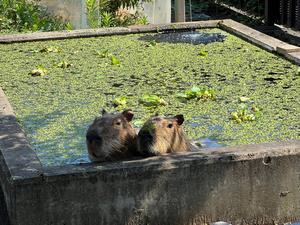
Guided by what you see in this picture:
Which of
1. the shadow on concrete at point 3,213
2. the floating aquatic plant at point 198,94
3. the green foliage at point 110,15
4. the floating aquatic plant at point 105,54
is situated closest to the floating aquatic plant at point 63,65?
the floating aquatic plant at point 105,54

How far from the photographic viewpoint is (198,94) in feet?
28.4

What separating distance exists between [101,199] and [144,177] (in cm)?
37

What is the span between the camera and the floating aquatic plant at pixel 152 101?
27.6ft

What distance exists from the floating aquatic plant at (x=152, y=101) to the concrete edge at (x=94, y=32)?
14.7 feet

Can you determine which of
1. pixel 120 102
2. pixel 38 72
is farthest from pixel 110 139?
pixel 38 72

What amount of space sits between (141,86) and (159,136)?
3778 millimetres

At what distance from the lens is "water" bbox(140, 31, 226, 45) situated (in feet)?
41.2

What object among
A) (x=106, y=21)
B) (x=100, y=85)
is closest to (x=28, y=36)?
(x=106, y=21)

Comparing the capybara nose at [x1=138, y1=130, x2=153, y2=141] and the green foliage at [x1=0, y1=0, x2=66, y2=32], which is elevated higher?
the green foliage at [x1=0, y1=0, x2=66, y2=32]

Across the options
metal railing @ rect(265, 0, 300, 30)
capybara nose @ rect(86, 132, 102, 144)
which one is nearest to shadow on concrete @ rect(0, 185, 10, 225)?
capybara nose @ rect(86, 132, 102, 144)

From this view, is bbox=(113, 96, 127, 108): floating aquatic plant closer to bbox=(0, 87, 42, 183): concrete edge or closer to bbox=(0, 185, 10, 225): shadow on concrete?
bbox=(0, 87, 42, 183): concrete edge

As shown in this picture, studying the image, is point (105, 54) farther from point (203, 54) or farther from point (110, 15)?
point (110, 15)

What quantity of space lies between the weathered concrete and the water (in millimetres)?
6601

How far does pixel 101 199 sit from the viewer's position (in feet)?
18.3
